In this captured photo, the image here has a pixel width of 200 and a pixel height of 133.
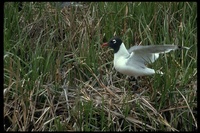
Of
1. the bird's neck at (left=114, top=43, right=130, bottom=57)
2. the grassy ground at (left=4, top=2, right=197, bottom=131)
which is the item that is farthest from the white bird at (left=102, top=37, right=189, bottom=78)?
the grassy ground at (left=4, top=2, right=197, bottom=131)

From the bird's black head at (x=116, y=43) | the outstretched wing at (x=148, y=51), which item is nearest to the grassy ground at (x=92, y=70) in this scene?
the outstretched wing at (x=148, y=51)

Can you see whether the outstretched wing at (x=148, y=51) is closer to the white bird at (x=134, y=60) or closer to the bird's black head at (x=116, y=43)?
the white bird at (x=134, y=60)

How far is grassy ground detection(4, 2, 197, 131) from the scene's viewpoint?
4312 millimetres

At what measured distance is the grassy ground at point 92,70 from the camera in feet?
14.1

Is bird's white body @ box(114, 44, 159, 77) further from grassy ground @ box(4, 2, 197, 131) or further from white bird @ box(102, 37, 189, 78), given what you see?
grassy ground @ box(4, 2, 197, 131)

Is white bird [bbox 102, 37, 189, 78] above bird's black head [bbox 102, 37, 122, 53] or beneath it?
beneath

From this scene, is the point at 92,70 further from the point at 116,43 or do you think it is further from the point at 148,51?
the point at 148,51

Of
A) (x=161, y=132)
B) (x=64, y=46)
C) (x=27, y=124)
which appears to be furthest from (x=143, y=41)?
(x=27, y=124)

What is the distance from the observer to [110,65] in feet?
16.1

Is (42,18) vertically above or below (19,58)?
above

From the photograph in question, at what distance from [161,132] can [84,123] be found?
0.62 meters

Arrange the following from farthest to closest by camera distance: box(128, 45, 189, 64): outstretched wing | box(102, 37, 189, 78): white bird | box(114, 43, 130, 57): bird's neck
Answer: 1. box(114, 43, 130, 57): bird's neck
2. box(102, 37, 189, 78): white bird
3. box(128, 45, 189, 64): outstretched wing

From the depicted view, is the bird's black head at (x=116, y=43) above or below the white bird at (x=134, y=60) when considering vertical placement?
above

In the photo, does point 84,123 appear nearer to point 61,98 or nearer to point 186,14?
point 61,98
